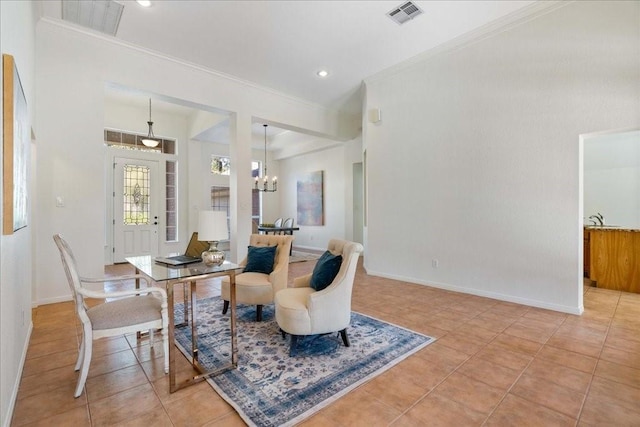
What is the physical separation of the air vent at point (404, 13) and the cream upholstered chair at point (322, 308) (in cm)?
293

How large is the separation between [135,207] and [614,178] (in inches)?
394

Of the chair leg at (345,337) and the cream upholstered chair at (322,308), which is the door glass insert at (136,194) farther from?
the chair leg at (345,337)

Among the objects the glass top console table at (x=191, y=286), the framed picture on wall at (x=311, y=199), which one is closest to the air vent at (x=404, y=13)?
the glass top console table at (x=191, y=286)

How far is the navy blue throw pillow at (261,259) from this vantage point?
336 centimetres

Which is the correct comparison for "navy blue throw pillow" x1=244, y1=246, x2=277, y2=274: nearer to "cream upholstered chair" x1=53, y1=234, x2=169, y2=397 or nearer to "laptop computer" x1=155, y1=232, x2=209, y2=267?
"laptop computer" x1=155, y1=232, x2=209, y2=267

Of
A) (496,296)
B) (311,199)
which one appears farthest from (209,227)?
(311,199)

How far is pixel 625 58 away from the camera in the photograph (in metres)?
3.00

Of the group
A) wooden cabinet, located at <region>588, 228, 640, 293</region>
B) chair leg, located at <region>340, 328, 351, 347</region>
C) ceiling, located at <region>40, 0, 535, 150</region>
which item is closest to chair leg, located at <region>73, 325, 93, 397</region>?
chair leg, located at <region>340, 328, 351, 347</region>

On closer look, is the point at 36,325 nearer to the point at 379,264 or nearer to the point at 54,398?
the point at 54,398

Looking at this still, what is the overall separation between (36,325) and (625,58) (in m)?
6.66

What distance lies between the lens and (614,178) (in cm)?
535

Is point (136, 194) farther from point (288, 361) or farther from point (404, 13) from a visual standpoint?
point (404, 13)

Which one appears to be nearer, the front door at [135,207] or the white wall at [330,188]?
the front door at [135,207]

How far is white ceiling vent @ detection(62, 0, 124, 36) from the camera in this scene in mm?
3369
